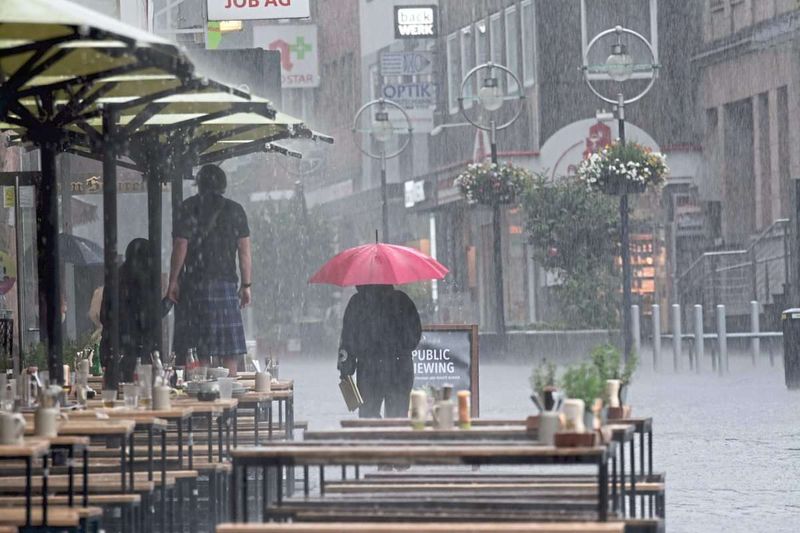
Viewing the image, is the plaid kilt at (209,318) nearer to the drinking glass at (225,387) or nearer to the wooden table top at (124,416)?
the drinking glass at (225,387)

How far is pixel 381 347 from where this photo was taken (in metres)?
16.8

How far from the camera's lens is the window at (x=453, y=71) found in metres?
63.1

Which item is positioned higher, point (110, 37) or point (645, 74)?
point (645, 74)

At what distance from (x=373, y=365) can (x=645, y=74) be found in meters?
35.7

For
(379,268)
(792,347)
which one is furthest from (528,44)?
(379,268)

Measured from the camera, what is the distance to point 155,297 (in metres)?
16.3

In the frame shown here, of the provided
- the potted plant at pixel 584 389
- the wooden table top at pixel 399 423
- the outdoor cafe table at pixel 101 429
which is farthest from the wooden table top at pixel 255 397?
the potted plant at pixel 584 389

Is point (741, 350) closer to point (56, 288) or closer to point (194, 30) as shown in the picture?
point (194, 30)

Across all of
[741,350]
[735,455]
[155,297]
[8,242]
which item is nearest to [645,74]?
[741,350]

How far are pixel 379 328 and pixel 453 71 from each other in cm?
4716

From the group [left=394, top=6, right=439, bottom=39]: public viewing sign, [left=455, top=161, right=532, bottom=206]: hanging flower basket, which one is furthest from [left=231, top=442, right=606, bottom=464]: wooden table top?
[left=394, top=6, right=439, bottom=39]: public viewing sign

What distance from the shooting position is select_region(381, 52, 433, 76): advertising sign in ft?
198

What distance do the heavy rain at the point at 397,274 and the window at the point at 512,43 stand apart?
0.24 metres

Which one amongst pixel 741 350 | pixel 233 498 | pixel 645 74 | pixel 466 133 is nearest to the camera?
pixel 233 498
